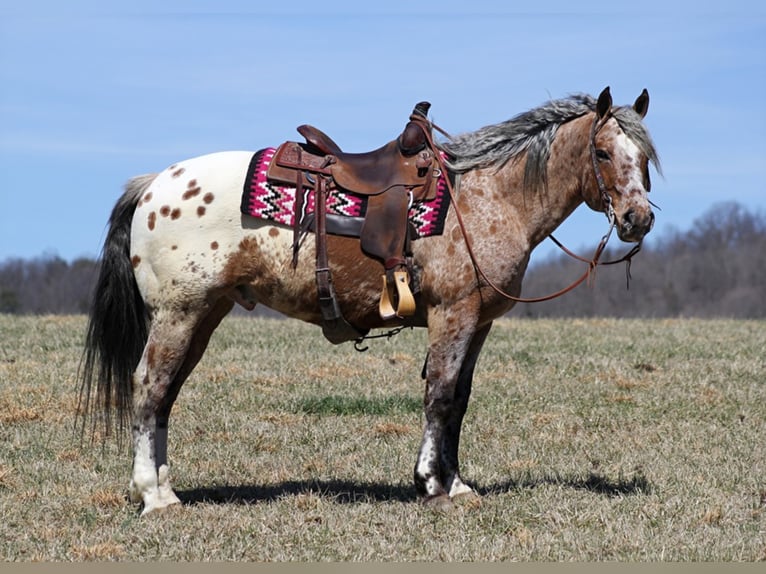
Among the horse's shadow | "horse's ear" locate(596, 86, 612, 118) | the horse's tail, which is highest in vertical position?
"horse's ear" locate(596, 86, 612, 118)

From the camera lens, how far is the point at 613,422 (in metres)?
9.23

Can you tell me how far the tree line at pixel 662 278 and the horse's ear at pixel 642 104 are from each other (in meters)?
45.0

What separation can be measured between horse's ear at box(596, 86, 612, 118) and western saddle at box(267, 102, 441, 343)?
3.46 ft

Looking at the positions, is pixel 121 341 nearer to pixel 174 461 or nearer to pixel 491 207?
pixel 174 461

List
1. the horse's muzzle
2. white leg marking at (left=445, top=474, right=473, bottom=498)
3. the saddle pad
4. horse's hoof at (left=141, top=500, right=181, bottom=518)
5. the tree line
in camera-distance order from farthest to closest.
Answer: the tree line
white leg marking at (left=445, top=474, right=473, bottom=498)
the saddle pad
horse's hoof at (left=141, top=500, right=181, bottom=518)
the horse's muzzle

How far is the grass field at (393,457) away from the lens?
575cm

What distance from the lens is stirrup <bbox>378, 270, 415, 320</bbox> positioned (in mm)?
6227

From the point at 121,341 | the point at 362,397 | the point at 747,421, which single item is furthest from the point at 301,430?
the point at 747,421

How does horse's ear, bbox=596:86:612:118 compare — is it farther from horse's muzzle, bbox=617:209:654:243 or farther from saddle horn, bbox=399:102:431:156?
saddle horn, bbox=399:102:431:156

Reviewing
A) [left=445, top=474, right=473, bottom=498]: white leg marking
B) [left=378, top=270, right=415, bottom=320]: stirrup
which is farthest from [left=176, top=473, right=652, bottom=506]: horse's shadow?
[left=378, top=270, right=415, bottom=320]: stirrup

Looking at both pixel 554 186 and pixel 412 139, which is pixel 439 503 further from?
pixel 412 139

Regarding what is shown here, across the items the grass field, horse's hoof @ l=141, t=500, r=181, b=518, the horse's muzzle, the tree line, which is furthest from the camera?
the tree line

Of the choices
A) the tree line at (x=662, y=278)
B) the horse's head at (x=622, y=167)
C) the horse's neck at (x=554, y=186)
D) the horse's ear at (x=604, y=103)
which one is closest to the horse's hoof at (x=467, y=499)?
the horse's neck at (x=554, y=186)

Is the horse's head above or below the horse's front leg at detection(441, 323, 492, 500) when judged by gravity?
above
